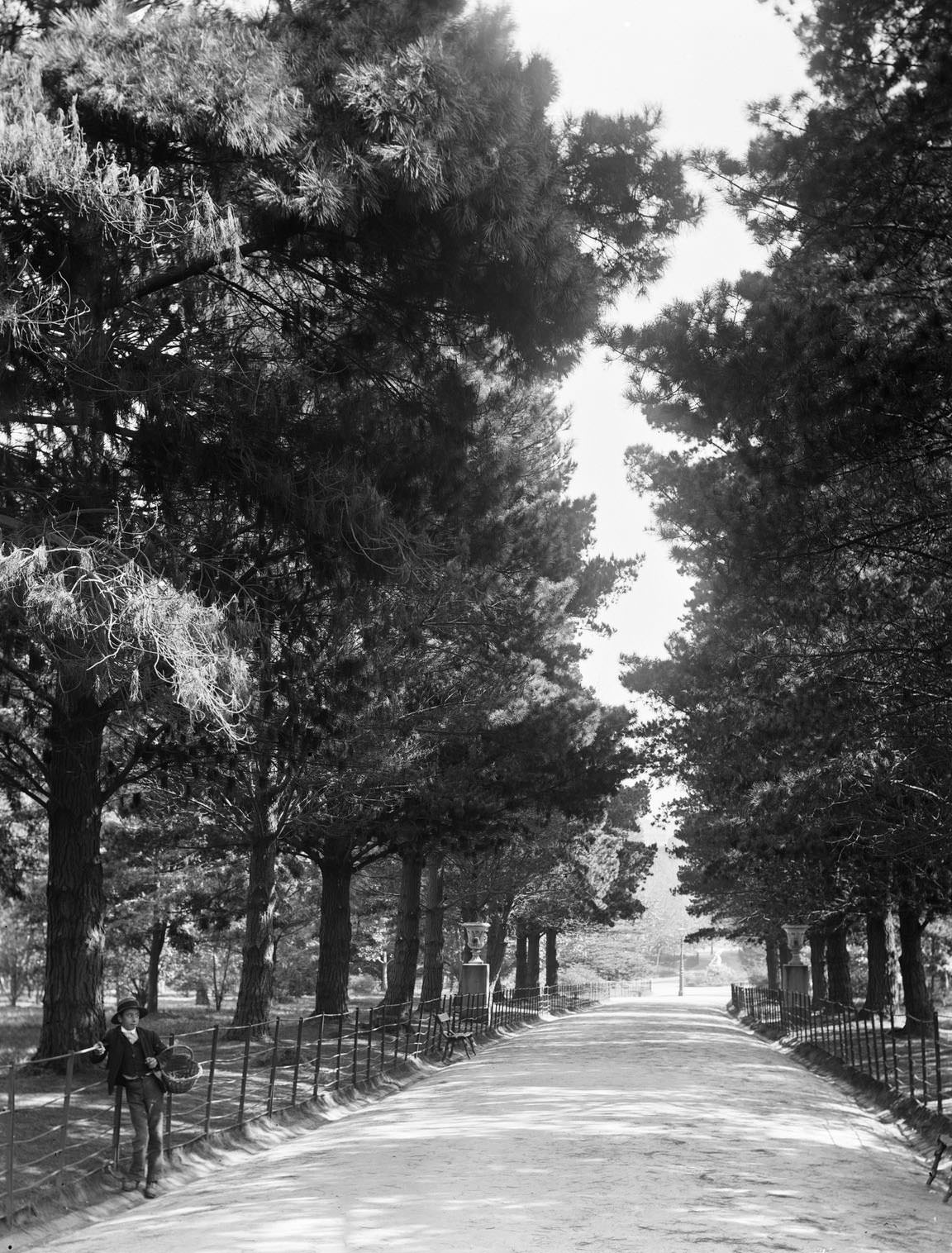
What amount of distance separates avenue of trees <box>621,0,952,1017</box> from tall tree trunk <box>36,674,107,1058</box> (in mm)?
7815

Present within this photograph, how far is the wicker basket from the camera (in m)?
10.2

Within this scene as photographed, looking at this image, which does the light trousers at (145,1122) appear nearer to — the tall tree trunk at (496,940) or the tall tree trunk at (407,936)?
the tall tree trunk at (407,936)

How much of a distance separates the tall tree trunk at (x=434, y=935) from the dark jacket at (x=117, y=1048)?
63.8 feet

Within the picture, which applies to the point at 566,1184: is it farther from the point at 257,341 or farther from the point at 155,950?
the point at 155,950

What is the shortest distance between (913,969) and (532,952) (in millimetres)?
32053

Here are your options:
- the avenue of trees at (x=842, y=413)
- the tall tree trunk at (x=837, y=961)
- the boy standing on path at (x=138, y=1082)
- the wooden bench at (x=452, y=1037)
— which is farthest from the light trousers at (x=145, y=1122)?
the tall tree trunk at (x=837, y=961)

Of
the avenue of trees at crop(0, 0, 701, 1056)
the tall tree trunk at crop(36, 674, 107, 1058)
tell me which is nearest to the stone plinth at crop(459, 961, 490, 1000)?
the avenue of trees at crop(0, 0, 701, 1056)

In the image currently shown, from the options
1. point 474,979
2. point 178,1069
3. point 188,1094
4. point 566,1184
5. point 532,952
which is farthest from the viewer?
point 532,952

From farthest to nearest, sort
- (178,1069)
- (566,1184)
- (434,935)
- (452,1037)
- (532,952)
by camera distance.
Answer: (532,952)
(434,935)
(452,1037)
(178,1069)
(566,1184)

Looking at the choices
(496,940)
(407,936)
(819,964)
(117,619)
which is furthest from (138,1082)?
(819,964)

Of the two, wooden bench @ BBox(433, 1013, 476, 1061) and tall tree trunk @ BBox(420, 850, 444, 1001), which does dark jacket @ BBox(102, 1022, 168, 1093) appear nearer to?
wooden bench @ BBox(433, 1013, 476, 1061)

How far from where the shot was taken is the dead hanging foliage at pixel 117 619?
9.37m

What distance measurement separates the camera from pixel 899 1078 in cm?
1922

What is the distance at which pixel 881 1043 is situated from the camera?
19.5 m
